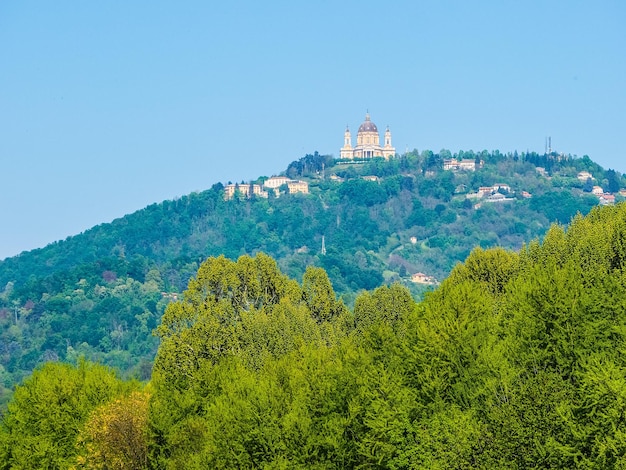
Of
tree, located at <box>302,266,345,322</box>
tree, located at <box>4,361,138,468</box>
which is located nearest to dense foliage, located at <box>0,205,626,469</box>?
tree, located at <box>4,361,138,468</box>

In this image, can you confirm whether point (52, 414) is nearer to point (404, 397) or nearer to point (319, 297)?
point (404, 397)

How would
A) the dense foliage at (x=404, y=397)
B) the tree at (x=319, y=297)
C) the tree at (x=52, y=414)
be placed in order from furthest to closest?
the tree at (x=319, y=297), the tree at (x=52, y=414), the dense foliage at (x=404, y=397)

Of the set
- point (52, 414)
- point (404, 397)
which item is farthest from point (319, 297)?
point (404, 397)

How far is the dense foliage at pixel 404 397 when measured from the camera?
45.5m

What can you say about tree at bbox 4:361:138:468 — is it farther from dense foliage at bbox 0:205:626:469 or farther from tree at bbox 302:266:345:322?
tree at bbox 302:266:345:322

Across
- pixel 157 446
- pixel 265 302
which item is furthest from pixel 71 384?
pixel 265 302

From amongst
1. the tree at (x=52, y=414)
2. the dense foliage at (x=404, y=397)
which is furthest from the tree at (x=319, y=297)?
the tree at (x=52, y=414)

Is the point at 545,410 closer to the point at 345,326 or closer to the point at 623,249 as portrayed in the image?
the point at 623,249

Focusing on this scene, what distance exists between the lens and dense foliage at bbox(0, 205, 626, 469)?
4553cm

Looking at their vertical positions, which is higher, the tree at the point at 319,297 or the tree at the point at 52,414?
the tree at the point at 319,297

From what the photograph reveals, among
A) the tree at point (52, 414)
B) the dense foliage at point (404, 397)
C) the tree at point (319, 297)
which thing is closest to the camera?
the dense foliage at point (404, 397)

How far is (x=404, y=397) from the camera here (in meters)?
51.6

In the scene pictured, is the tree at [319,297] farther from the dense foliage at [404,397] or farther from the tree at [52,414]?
the tree at [52,414]

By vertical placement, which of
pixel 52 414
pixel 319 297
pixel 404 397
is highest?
pixel 404 397
